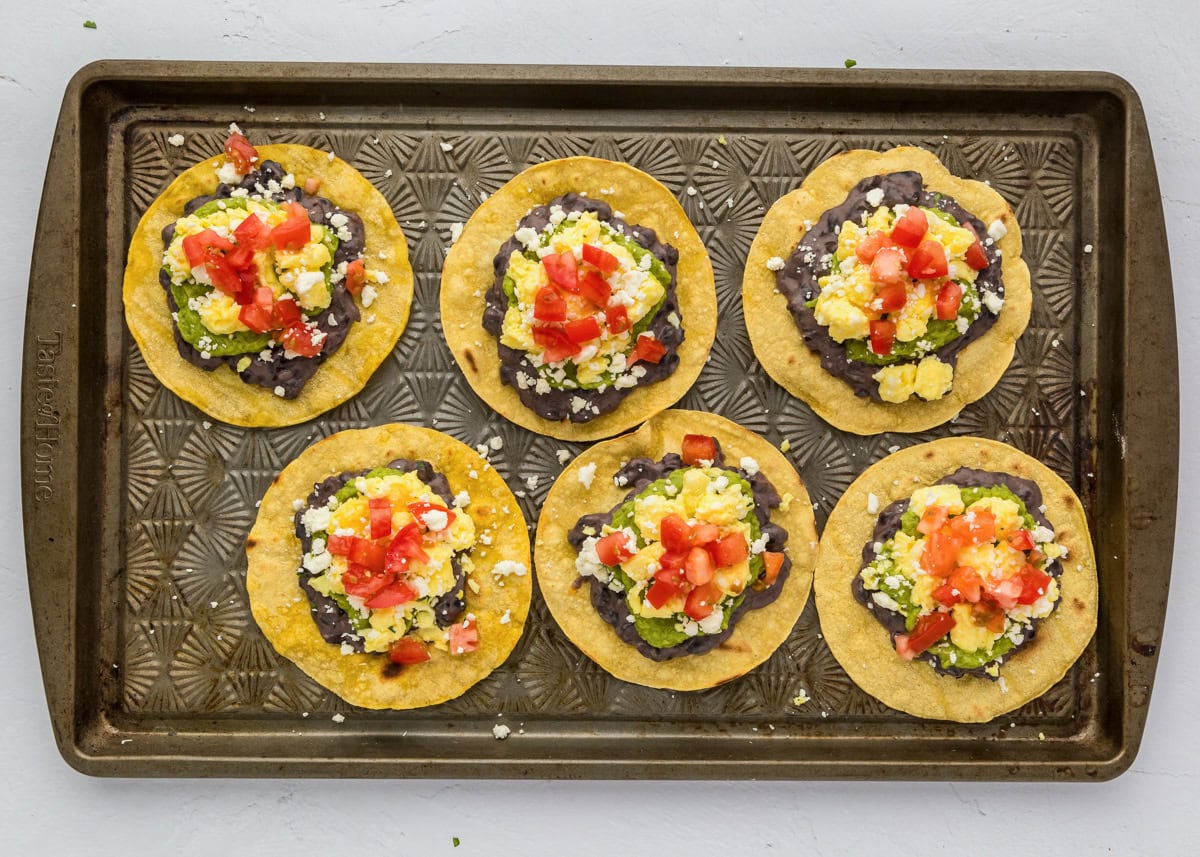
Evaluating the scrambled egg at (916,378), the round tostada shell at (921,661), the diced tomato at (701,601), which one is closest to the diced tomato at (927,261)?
the scrambled egg at (916,378)

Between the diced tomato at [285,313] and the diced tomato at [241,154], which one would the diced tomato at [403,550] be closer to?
the diced tomato at [285,313]

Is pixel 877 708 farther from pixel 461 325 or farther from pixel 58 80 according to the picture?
pixel 58 80

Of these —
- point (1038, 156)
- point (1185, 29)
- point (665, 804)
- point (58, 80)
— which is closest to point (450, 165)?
point (58, 80)

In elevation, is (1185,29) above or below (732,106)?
above

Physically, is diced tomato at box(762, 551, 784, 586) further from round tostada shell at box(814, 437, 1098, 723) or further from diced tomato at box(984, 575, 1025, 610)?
diced tomato at box(984, 575, 1025, 610)

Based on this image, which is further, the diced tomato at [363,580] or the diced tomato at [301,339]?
the diced tomato at [301,339]

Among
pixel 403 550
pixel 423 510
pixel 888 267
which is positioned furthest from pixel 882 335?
pixel 403 550
